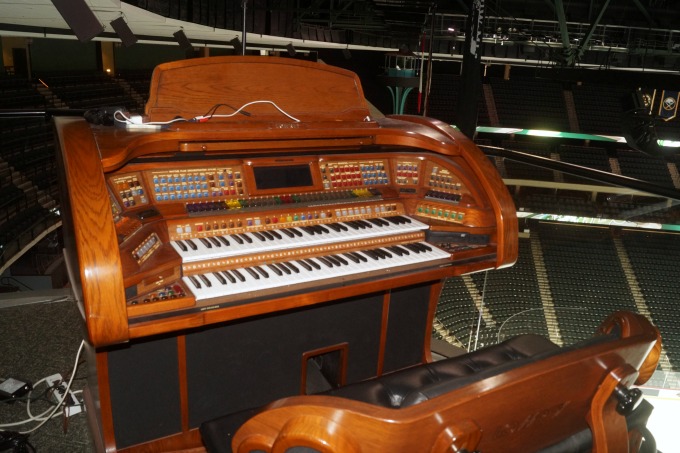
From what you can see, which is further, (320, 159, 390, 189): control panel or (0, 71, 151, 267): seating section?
(0, 71, 151, 267): seating section

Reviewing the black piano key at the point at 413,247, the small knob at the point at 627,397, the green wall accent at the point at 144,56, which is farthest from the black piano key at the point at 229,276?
the green wall accent at the point at 144,56

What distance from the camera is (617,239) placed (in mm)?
12367

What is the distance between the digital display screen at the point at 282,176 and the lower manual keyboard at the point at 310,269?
393mm

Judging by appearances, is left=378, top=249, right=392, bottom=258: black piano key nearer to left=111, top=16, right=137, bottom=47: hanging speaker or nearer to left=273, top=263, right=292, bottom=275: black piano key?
left=273, top=263, right=292, bottom=275: black piano key

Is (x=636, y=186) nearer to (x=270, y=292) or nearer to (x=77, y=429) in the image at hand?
(x=270, y=292)

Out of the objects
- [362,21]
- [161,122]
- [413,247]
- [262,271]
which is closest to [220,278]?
[262,271]

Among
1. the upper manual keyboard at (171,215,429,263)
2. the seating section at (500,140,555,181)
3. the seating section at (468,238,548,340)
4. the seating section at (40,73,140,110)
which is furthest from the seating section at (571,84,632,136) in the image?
the upper manual keyboard at (171,215,429,263)

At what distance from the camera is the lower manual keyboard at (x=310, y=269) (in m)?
1.76

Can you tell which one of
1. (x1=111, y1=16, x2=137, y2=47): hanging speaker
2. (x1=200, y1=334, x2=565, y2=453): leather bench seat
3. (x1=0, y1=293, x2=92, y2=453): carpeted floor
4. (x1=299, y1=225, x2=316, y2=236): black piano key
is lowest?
(x1=0, y1=293, x2=92, y2=453): carpeted floor

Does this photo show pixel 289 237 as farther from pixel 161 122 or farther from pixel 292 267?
pixel 161 122

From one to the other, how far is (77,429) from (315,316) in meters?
1.23

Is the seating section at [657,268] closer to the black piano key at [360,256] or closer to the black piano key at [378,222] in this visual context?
the black piano key at [378,222]

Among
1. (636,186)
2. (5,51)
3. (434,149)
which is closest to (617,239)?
(636,186)

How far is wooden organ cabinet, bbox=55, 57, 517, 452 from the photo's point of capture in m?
1.69
